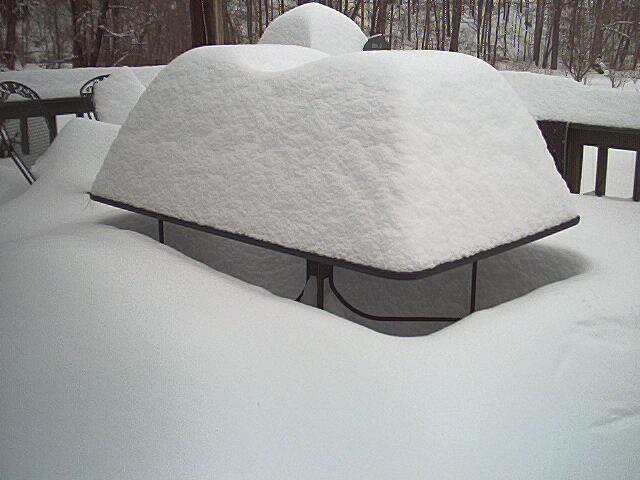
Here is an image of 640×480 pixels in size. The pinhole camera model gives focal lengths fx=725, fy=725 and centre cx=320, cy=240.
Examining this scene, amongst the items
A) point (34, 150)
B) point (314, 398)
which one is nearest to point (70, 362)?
point (314, 398)

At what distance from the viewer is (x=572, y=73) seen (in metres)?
10.5

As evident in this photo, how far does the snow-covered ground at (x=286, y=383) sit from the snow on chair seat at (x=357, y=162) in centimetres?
24

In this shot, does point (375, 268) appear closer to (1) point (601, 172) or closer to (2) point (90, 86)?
(1) point (601, 172)

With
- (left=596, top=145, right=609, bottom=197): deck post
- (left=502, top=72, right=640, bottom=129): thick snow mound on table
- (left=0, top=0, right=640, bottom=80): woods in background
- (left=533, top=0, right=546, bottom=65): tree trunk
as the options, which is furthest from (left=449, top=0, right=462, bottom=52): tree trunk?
(left=596, top=145, right=609, bottom=197): deck post

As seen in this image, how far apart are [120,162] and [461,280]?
1.54 m

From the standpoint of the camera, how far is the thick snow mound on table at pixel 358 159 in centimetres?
219

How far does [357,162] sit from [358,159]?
0.04 ft

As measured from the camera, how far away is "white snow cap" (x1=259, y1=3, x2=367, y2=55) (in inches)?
255

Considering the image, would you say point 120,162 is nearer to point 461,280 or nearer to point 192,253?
point 192,253

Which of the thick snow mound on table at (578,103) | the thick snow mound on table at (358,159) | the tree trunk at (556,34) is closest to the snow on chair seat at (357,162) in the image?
the thick snow mound on table at (358,159)

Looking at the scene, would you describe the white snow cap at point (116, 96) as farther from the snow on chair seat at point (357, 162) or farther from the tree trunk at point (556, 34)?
the tree trunk at point (556, 34)

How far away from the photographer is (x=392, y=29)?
12.0 metres

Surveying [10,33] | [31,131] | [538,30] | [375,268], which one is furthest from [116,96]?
[538,30]

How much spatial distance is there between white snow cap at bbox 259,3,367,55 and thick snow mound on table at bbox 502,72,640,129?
214cm
